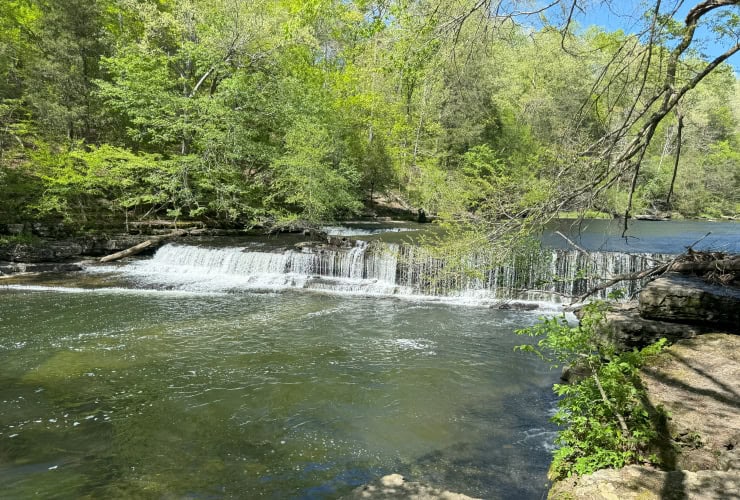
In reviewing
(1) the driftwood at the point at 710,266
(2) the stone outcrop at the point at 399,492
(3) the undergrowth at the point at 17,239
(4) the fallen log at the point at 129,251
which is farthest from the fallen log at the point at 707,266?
(3) the undergrowth at the point at 17,239

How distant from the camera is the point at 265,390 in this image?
19.1 feet

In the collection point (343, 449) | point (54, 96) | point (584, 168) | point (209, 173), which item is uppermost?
point (54, 96)

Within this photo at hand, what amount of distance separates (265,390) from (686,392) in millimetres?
4829

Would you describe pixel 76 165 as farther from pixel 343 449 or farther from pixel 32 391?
pixel 343 449

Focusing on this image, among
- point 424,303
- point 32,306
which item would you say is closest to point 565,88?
point 424,303

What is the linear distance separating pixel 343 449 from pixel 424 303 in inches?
269

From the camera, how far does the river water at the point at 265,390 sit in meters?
4.01

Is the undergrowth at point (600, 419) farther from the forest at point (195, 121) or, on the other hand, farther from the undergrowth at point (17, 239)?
the undergrowth at point (17, 239)

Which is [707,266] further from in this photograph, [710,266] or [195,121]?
[195,121]

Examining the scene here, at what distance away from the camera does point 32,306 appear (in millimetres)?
9594

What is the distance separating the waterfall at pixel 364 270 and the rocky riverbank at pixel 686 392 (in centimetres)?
474

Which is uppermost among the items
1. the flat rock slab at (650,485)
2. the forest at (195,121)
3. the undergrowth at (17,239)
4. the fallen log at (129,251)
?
the forest at (195,121)

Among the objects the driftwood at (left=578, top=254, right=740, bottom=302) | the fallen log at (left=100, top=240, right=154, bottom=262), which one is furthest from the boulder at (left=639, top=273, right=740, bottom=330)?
the fallen log at (left=100, top=240, right=154, bottom=262)

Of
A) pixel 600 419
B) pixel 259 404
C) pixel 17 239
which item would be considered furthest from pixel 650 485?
pixel 17 239
